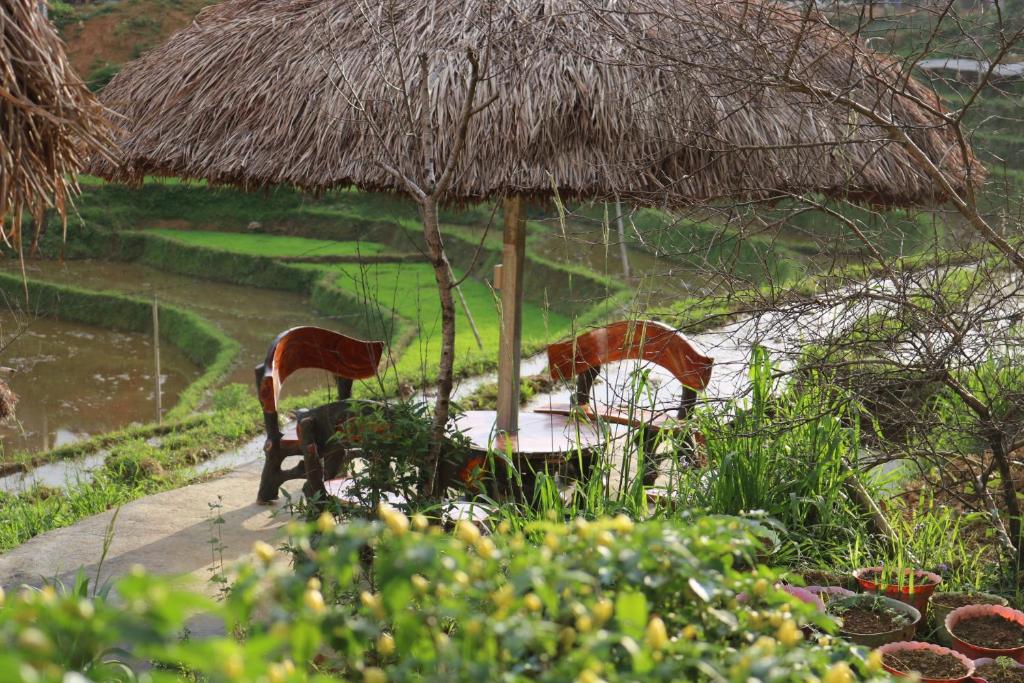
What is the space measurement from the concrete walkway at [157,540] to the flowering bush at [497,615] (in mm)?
2438

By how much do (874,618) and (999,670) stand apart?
31 cm

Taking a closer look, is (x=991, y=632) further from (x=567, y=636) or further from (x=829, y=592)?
(x=567, y=636)

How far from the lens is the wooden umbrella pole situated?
13.6 ft

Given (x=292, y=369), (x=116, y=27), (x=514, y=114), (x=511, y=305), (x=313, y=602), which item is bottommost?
(x=313, y=602)

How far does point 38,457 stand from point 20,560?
3207mm

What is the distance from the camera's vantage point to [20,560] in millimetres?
4035

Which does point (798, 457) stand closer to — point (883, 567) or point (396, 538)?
point (883, 567)

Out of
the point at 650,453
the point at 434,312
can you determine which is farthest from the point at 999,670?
the point at 434,312

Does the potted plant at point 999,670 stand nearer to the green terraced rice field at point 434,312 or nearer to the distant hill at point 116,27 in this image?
the green terraced rice field at point 434,312

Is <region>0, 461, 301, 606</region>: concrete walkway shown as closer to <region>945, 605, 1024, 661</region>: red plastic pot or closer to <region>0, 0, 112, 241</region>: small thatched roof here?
<region>0, 0, 112, 241</region>: small thatched roof

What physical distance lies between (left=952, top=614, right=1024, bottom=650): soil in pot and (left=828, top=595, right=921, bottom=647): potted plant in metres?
0.11

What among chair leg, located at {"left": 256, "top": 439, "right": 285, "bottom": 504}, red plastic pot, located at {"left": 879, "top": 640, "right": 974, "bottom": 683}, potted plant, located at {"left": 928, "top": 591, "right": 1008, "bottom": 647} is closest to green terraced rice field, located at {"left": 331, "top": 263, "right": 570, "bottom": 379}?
chair leg, located at {"left": 256, "top": 439, "right": 285, "bottom": 504}

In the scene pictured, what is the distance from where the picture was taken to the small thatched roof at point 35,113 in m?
2.41

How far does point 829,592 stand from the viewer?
279cm
